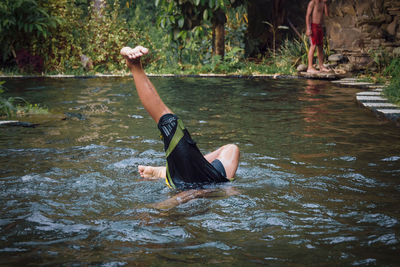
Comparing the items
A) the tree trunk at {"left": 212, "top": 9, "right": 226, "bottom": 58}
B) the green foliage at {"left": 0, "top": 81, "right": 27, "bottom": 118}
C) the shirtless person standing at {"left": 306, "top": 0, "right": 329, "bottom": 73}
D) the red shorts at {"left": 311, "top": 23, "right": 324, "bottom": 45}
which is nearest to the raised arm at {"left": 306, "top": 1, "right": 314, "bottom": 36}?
the shirtless person standing at {"left": 306, "top": 0, "right": 329, "bottom": 73}

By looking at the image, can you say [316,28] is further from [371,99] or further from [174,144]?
[174,144]

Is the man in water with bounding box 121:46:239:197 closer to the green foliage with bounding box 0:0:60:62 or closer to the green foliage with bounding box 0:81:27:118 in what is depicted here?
the green foliage with bounding box 0:81:27:118

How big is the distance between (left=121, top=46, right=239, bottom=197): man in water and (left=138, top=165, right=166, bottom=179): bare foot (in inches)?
14.4

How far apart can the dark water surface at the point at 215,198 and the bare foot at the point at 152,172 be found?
0.25ft

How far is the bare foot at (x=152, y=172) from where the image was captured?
14.9 feet

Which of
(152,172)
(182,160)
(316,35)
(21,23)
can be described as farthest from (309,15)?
(182,160)

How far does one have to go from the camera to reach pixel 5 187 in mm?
4242

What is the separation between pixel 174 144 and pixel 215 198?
0.53 m

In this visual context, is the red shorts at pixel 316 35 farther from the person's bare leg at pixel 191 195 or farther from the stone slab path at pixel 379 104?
the person's bare leg at pixel 191 195

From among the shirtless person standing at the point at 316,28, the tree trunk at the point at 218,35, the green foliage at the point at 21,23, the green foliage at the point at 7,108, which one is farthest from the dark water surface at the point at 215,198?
the tree trunk at the point at 218,35

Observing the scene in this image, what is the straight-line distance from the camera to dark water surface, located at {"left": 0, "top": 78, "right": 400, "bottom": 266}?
9.68ft

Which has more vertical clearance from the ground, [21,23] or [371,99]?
[21,23]

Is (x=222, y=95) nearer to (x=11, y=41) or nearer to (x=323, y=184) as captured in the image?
(x=323, y=184)

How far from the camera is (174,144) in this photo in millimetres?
3922
